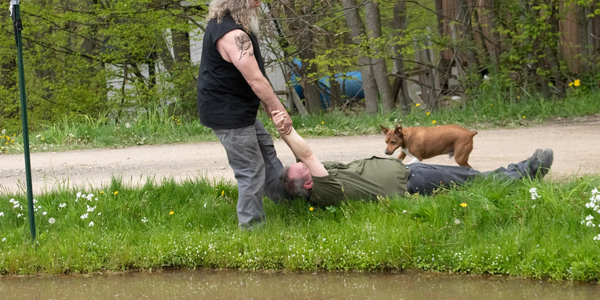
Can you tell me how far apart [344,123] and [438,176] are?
5.81m

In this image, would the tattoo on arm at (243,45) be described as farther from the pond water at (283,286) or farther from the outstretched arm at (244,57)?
the pond water at (283,286)

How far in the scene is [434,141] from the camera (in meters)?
6.91

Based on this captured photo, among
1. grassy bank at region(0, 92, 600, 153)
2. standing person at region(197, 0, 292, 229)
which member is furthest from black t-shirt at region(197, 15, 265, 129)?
grassy bank at region(0, 92, 600, 153)

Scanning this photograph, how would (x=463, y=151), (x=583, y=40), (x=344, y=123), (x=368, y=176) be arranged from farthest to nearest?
1. (x=583, y=40)
2. (x=344, y=123)
3. (x=463, y=151)
4. (x=368, y=176)

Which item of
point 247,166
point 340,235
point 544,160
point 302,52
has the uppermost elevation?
point 302,52

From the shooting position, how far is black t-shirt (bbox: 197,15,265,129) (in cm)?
488

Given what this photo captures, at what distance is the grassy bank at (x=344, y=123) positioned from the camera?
11008 millimetres

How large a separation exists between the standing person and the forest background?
6.33m

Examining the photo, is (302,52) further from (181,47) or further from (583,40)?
(583,40)

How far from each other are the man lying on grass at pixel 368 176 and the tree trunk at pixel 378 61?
7.15 meters

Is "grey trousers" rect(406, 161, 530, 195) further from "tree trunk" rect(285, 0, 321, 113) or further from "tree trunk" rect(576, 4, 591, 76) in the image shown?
"tree trunk" rect(576, 4, 591, 76)

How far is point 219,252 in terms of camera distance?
511 cm

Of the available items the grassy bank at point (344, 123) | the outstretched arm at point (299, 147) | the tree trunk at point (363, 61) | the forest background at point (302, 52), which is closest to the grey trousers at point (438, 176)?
the outstretched arm at point (299, 147)

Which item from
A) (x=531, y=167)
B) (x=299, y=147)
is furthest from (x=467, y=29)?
(x=299, y=147)
